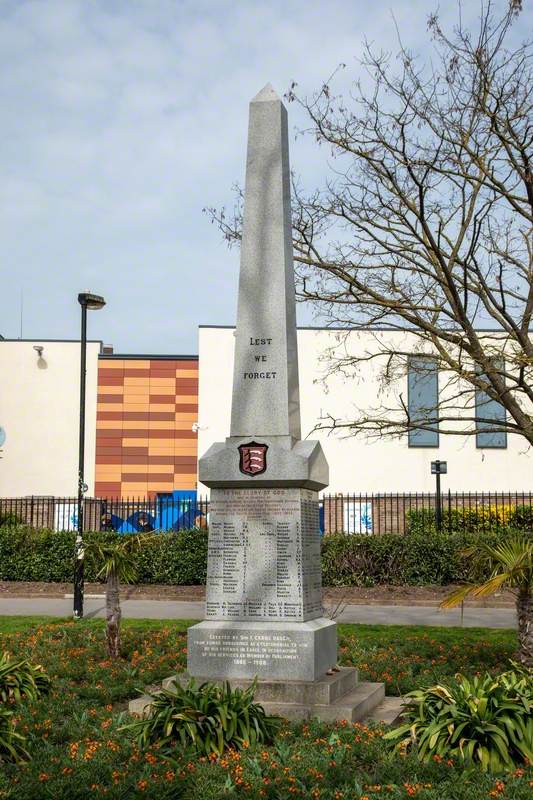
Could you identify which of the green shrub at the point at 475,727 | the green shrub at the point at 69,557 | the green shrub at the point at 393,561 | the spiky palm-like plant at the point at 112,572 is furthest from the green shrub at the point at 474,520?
the green shrub at the point at 475,727

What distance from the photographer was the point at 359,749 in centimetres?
628

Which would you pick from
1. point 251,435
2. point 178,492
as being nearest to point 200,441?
point 178,492

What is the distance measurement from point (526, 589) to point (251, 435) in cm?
294

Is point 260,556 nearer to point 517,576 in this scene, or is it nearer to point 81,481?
point 517,576

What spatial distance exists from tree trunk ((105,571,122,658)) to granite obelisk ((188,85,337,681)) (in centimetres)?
271

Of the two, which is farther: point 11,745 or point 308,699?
point 308,699

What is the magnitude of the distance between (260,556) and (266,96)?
459 cm

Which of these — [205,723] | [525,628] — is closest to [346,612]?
[525,628]

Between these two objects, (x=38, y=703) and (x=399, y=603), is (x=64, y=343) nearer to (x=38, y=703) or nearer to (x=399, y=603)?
(x=399, y=603)

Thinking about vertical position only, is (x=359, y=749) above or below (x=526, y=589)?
below

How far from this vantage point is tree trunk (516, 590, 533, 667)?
8.48 meters

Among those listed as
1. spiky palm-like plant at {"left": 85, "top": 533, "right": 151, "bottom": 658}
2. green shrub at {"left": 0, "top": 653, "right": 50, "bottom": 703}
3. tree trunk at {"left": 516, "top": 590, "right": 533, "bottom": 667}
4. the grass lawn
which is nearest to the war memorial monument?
the grass lawn

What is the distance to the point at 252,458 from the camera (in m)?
8.57

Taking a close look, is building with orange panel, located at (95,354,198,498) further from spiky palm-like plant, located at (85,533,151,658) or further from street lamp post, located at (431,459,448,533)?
spiky palm-like plant, located at (85,533,151,658)
